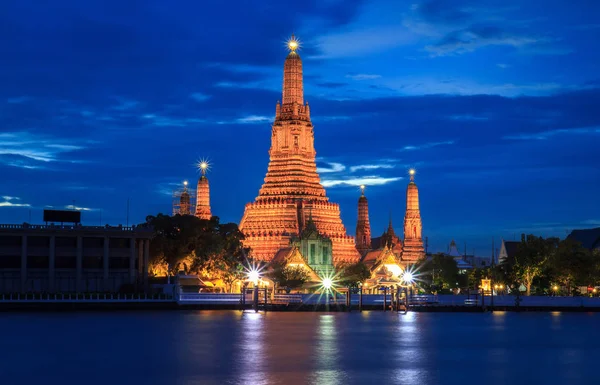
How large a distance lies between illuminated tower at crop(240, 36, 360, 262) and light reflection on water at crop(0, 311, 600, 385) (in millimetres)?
46948

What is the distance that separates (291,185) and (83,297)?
1800 inches

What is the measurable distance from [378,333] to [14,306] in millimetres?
37138

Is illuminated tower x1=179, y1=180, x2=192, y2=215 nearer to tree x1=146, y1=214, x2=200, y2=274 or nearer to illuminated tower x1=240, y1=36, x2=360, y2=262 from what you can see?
illuminated tower x1=240, y1=36, x2=360, y2=262

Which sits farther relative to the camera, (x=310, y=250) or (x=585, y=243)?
(x=585, y=243)

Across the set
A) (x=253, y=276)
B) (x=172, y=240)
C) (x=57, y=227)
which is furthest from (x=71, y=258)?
(x=253, y=276)

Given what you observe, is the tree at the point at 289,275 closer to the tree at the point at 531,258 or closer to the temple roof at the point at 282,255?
the temple roof at the point at 282,255

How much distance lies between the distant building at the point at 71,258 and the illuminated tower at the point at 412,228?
57.6 metres

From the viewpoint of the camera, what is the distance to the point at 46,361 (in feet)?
184

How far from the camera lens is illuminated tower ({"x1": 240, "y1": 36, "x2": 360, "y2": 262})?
13988cm

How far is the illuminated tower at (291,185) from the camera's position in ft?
459

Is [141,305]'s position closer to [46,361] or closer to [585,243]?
[46,361]

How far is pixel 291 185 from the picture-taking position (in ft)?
466

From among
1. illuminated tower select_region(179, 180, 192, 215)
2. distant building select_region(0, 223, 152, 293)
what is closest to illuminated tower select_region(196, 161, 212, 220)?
illuminated tower select_region(179, 180, 192, 215)

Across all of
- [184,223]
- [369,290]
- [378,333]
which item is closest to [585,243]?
[369,290]
